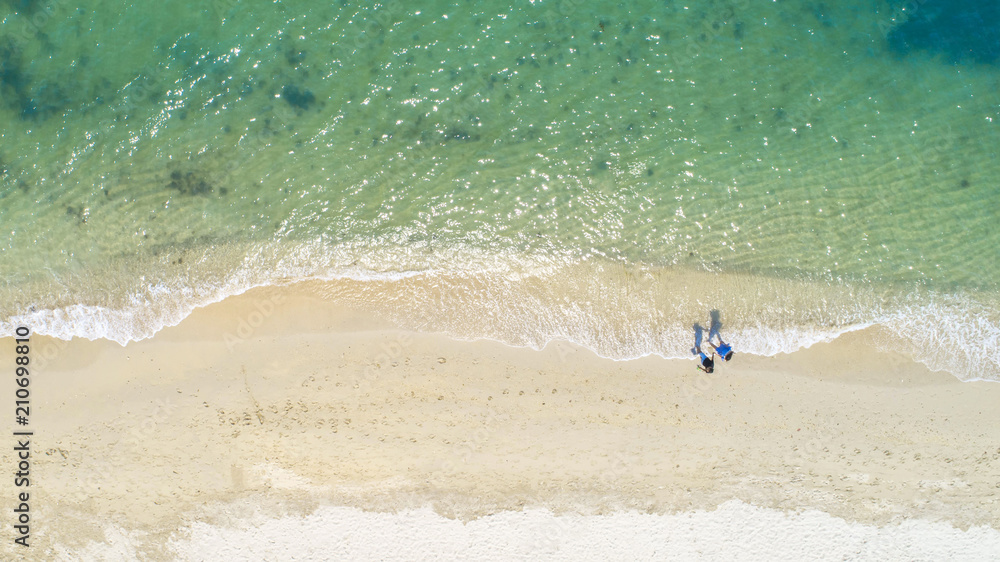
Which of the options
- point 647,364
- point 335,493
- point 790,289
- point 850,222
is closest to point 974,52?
point 850,222

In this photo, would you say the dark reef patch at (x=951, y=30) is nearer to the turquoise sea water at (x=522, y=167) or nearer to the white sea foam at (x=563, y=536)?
the turquoise sea water at (x=522, y=167)

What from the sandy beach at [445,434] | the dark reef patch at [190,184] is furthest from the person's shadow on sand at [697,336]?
the dark reef patch at [190,184]

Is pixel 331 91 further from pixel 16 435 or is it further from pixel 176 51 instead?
pixel 16 435

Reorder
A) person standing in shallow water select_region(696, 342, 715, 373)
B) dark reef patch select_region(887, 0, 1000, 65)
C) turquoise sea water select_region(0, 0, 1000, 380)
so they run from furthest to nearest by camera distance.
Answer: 1. dark reef patch select_region(887, 0, 1000, 65)
2. turquoise sea water select_region(0, 0, 1000, 380)
3. person standing in shallow water select_region(696, 342, 715, 373)

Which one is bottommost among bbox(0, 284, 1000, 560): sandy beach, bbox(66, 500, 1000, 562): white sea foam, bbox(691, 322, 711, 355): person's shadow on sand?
bbox(66, 500, 1000, 562): white sea foam

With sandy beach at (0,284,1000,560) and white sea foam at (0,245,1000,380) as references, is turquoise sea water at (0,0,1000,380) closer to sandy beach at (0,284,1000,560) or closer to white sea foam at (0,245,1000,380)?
white sea foam at (0,245,1000,380)

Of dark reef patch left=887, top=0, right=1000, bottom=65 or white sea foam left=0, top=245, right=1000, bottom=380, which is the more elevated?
dark reef patch left=887, top=0, right=1000, bottom=65

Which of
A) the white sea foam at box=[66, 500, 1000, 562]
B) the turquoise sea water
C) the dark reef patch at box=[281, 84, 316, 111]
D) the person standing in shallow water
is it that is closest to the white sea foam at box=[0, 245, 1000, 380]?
the turquoise sea water
